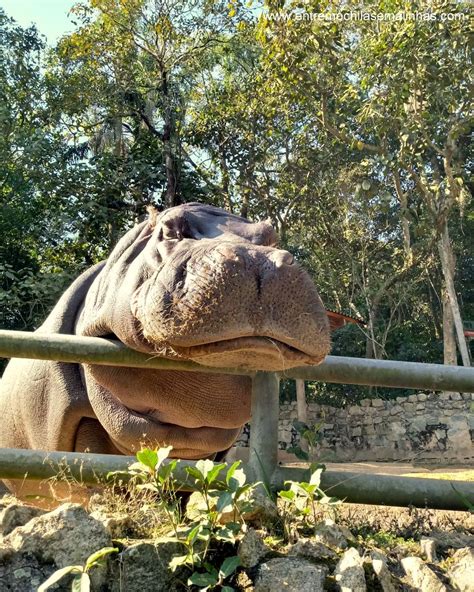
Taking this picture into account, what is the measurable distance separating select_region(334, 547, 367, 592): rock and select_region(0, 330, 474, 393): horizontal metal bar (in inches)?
33.9

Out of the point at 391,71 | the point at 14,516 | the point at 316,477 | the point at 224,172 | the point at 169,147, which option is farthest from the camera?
the point at 224,172

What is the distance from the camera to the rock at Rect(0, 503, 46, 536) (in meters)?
1.65

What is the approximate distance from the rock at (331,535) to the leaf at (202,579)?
1.08ft

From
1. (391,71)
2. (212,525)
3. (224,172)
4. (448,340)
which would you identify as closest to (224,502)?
(212,525)

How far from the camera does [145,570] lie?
1.52 meters

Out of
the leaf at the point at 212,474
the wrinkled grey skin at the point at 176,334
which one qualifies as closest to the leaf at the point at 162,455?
the leaf at the point at 212,474

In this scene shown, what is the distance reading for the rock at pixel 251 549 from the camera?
1.57 meters

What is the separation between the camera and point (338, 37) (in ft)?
41.5

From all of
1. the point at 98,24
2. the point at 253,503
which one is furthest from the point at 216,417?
the point at 98,24

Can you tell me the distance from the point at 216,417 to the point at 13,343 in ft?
3.65

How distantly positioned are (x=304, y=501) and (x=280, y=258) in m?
0.83

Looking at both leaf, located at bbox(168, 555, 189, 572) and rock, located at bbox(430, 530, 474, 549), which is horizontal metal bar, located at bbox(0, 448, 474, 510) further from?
leaf, located at bbox(168, 555, 189, 572)

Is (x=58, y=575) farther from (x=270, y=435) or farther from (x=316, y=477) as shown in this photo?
(x=270, y=435)

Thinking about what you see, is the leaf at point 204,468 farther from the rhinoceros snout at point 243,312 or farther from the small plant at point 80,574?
the rhinoceros snout at point 243,312
